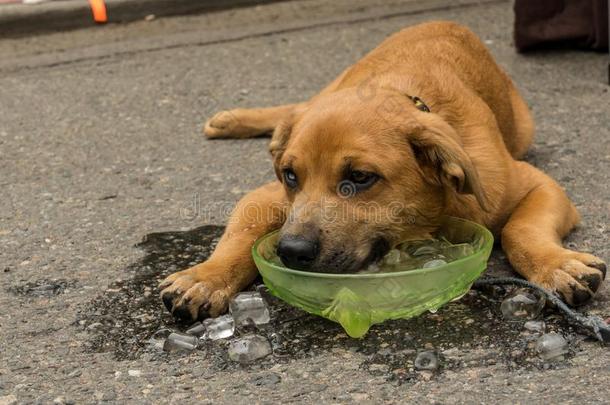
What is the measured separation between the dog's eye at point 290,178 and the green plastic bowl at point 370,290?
395 millimetres

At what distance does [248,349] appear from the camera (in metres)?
3.71

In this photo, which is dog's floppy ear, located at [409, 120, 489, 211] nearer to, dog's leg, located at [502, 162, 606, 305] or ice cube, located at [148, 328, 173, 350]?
dog's leg, located at [502, 162, 606, 305]

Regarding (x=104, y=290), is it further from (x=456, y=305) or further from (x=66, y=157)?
(x=66, y=157)

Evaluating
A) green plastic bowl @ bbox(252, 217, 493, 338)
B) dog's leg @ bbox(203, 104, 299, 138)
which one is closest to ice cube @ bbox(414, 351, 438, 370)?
green plastic bowl @ bbox(252, 217, 493, 338)

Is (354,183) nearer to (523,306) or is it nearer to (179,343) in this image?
(523,306)

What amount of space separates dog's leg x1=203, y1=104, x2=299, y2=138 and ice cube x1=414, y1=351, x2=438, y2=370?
10.0ft

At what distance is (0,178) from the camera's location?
5.92m

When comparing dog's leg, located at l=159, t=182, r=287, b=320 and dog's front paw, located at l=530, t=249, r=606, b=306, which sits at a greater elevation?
dog's leg, located at l=159, t=182, r=287, b=320

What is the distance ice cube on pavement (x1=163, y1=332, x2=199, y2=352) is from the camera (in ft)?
12.5

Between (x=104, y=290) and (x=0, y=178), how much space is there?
185 centimetres

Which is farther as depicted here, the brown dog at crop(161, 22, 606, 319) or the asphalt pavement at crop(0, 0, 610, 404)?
the brown dog at crop(161, 22, 606, 319)

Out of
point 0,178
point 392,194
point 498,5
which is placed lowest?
point 498,5

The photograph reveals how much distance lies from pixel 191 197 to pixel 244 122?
1081 millimetres

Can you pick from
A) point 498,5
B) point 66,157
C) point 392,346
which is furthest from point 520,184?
point 498,5
